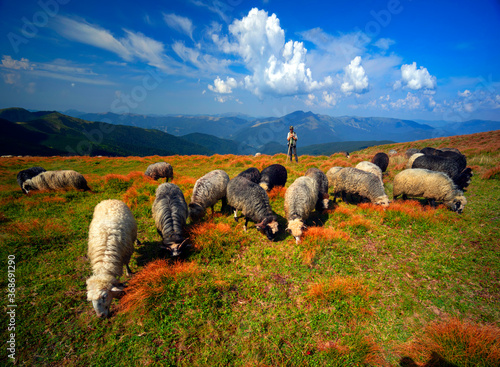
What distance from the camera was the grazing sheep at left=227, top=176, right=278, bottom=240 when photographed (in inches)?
303

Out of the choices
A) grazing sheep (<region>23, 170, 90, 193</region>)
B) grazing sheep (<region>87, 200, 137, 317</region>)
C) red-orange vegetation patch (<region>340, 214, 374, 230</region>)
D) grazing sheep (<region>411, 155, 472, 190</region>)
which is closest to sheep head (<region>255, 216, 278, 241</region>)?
red-orange vegetation patch (<region>340, 214, 374, 230</region>)

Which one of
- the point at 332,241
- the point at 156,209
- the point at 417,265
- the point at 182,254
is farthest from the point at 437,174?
the point at 156,209

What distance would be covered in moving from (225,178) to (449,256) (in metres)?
9.88

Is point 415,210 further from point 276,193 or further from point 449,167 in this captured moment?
point 276,193

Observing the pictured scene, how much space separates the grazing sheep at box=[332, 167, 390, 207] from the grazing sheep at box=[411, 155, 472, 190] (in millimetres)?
6262

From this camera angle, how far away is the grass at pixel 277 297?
391cm

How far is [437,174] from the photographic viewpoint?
33.1 ft

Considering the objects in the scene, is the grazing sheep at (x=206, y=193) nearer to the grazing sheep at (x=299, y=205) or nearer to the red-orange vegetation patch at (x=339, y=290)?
the grazing sheep at (x=299, y=205)

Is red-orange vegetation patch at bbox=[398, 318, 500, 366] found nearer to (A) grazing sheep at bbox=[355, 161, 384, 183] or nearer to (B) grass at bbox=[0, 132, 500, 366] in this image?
(B) grass at bbox=[0, 132, 500, 366]

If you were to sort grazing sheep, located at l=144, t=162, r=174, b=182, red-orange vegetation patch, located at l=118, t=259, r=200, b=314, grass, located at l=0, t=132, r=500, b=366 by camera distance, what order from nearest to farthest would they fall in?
grass, located at l=0, t=132, r=500, b=366 < red-orange vegetation patch, located at l=118, t=259, r=200, b=314 < grazing sheep, located at l=144, t=162, r=174, b=182

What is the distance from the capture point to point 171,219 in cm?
700

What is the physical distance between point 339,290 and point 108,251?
6.86 m

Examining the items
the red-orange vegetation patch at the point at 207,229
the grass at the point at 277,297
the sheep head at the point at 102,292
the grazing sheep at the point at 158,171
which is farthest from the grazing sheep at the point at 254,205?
the grazing sheep at the point at 158,171

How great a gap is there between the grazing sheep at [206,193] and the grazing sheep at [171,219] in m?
0.95
